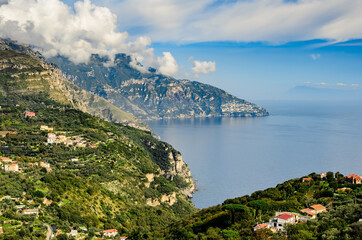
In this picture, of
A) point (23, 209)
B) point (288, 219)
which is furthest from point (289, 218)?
point (23, 209)

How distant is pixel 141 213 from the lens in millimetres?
58562

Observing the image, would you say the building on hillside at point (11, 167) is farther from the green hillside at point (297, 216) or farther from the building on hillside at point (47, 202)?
the green hillside at point (297, 216)

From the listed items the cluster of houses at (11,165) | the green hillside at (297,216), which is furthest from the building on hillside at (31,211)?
the green hillside at (297,216)

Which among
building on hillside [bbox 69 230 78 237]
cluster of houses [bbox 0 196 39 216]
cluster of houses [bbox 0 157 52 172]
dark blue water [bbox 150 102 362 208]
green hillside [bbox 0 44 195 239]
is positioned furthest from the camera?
dark blue water [bbox 150 102 362 208]

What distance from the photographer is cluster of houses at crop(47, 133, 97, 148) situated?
7344 centimetres

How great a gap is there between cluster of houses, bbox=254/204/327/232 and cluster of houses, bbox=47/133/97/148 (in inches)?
2251

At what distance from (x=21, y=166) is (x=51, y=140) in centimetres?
1798

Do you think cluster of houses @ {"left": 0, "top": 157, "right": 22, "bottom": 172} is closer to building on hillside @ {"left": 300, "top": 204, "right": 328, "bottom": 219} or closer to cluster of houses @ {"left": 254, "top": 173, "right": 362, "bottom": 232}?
cluster of houses @ {"left": 254, "top": 173, "right": 362, "bottom": 232}

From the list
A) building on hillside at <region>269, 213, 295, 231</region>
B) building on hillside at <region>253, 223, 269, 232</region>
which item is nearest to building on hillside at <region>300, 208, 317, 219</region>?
building on hillside at <region>269, 213, 295, 231</region>

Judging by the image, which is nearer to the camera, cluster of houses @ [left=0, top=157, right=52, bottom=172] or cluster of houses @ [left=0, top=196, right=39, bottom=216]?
cluster of houses @ [left=0, top=196, right=39, bottom=216]

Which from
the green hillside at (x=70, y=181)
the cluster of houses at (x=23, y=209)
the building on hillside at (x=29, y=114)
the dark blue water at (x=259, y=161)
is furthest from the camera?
the dark blue water at (x=259, y=161)

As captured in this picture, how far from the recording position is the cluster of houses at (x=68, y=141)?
73444 mm

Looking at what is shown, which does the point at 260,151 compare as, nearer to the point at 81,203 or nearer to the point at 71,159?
the point at 71,159

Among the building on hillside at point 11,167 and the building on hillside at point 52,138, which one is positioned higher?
the building on hillside at point 52,138
